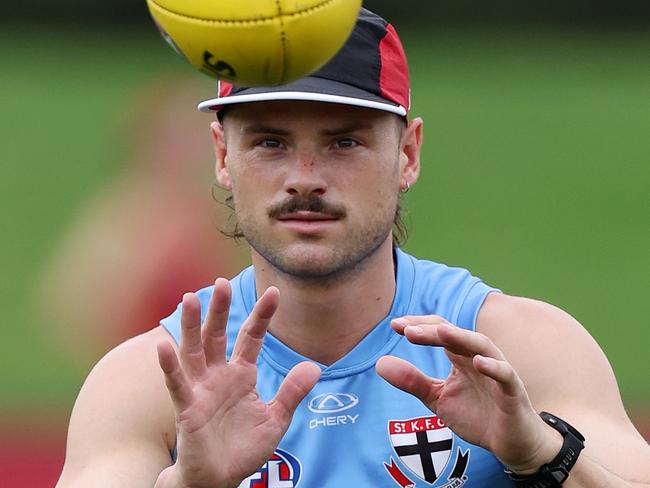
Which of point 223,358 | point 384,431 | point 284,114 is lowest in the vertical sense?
point 384,431

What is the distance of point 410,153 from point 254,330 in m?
1.25

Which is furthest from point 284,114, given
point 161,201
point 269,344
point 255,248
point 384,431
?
point 161,201

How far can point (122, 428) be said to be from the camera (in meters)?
4.09

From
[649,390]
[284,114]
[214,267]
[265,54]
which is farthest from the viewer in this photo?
[649,390]

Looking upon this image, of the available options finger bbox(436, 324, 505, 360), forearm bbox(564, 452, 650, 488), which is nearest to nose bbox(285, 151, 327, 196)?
finger bbox(436, 324, 505, 360)

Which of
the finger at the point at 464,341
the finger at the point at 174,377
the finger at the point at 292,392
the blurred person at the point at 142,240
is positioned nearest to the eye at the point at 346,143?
the finger at the point at 292,392

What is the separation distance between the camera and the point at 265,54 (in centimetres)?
338

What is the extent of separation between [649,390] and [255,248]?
7758 millimetres

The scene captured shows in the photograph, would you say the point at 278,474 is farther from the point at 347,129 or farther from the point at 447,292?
the point at 347,129

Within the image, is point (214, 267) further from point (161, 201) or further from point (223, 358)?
point (223, 358)

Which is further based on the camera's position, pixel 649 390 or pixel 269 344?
pixel 649 390

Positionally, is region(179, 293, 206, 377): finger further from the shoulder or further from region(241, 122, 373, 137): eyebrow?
the shoulder

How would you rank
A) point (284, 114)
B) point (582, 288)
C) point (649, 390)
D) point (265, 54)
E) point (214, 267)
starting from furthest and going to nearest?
1. point (582, 288)
2. point (649, 390)
3. point (214, 267)
4. point (284, 114)
5. point (265, 54)

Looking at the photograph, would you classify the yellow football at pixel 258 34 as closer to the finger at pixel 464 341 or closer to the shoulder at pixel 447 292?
the finger at pixel 464 341
